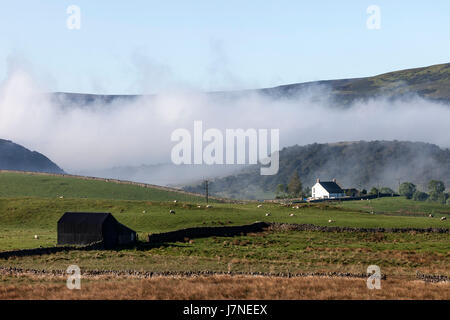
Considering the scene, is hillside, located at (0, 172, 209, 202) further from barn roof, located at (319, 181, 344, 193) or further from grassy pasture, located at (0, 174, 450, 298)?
barn roof, located at (319, 181, 344, 193)

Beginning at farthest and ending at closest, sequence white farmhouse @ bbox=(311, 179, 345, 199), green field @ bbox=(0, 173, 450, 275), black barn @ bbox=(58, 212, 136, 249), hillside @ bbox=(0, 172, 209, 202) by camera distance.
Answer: white farmhouse @ bbox=(311, 179, 345, 199)
hillside @ bbox=(0, 172, 209, 202)
black barn @ bbox=(58, 212, 136, 249)
green field @ bbox=(0, 173, 450, 275)

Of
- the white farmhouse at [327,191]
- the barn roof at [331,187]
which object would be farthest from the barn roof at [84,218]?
the barn roof at [331,187]

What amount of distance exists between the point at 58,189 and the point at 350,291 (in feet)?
346

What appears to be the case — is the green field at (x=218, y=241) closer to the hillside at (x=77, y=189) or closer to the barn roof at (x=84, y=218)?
the hillside at (x=77, y=189)

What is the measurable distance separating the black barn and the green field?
2.48 meters

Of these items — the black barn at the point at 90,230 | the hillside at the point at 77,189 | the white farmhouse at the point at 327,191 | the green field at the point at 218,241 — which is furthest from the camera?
the white farmhouse at the point at 327,191

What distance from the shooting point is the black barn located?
70312mm

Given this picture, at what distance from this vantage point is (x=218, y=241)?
77062 millimetres

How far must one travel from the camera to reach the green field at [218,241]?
56.3 metres

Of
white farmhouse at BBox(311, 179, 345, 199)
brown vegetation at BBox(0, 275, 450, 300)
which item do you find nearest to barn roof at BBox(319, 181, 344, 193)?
white farmhouse at BBox(311, 179, 345, 199)

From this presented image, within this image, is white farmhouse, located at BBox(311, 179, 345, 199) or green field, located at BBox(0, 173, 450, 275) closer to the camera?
green field, located at BBox(0, 173, 450, 275)

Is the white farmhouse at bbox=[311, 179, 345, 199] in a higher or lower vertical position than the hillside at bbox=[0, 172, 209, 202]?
lower

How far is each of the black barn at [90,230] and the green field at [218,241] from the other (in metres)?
2.48

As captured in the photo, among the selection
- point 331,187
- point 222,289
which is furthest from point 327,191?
point 222,289
